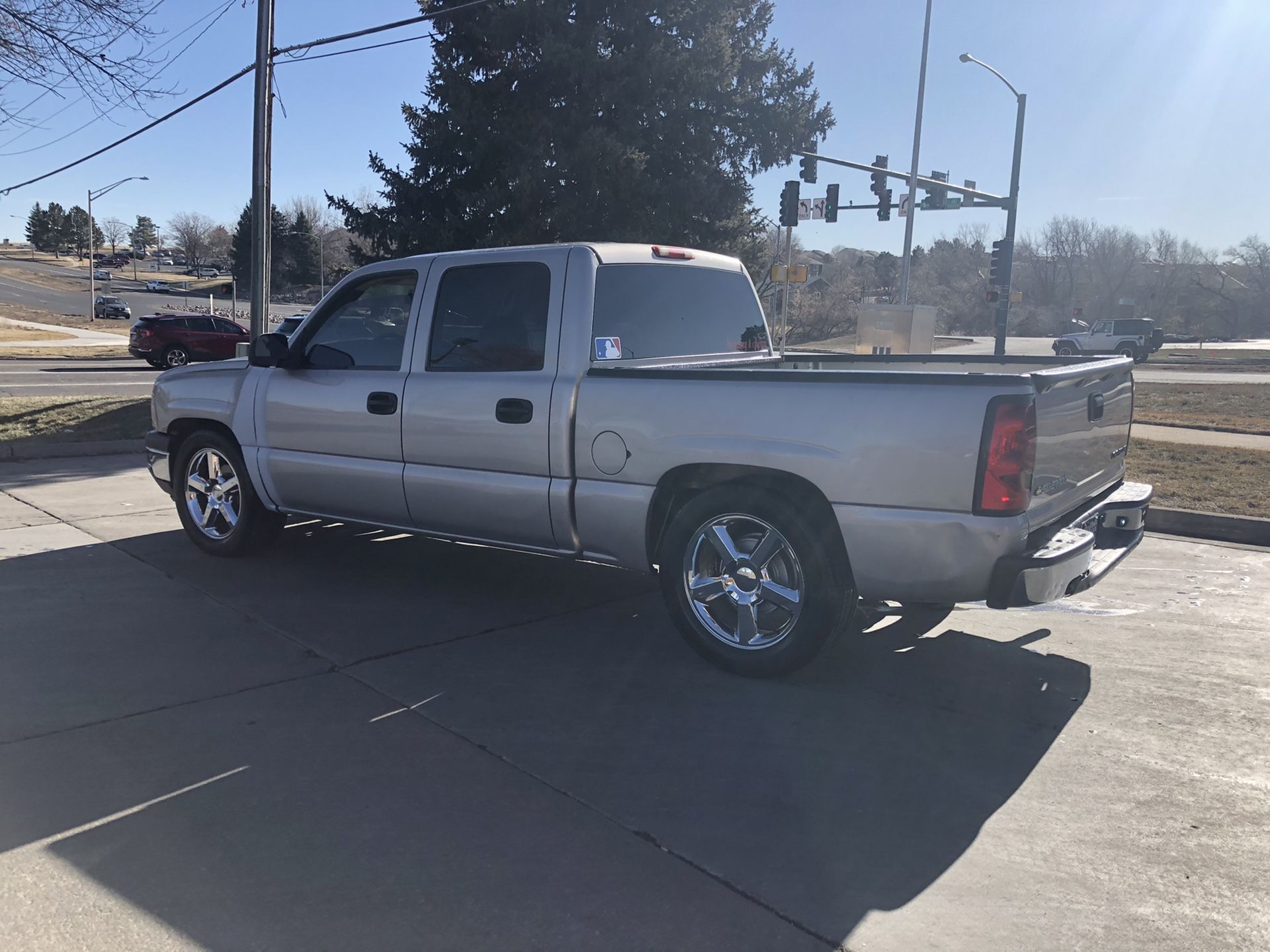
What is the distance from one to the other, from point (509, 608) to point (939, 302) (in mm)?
101329

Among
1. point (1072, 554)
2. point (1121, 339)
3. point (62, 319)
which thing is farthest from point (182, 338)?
point (1121, 339)

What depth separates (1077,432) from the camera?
440 cm

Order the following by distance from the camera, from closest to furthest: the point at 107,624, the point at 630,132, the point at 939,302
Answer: the point at 107,624 → the point at 630,132 → the point at 939,302

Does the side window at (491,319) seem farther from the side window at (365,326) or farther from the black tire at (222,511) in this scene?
the black tire at (222,511)

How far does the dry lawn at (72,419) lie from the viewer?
1130 cm

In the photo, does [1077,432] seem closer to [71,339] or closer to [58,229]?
[71,339]

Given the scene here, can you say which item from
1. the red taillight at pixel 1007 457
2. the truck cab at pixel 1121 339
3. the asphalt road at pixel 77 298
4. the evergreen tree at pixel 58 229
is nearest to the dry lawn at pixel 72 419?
the red taillight at pixel 1007 457

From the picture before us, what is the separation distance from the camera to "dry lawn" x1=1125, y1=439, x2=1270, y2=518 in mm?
9039

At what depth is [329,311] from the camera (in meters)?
5.96

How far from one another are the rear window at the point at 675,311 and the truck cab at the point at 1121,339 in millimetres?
41699

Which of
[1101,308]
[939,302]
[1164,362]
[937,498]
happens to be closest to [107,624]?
[937,498]

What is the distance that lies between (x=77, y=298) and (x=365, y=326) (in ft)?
269

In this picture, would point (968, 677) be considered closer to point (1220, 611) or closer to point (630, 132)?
point (1220, 611)

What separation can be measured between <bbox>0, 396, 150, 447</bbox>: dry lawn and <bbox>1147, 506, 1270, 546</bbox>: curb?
34.5 ft
